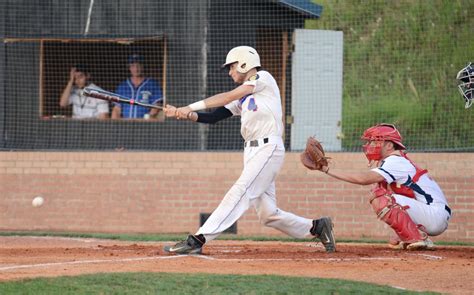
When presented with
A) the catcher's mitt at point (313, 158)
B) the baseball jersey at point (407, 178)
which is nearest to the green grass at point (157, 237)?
the baseball jersey at point (407, 178)

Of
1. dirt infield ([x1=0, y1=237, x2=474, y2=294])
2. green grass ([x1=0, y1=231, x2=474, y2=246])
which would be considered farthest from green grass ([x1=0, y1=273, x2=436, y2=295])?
green grass ([x1=0, y1=231, x2=474, y2=246])

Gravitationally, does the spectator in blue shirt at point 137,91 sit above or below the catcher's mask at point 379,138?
above

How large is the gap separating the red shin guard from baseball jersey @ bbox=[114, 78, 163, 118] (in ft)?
19.4

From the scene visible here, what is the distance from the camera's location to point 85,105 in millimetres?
15344

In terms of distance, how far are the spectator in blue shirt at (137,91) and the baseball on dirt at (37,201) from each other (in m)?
1.63

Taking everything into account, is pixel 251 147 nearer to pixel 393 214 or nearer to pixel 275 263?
pixel 275 263

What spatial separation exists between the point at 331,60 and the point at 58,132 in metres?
4.30

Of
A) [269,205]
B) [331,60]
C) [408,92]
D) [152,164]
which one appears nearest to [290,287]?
[269,205]

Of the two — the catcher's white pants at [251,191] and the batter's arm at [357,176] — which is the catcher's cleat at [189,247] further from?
the batter's arm at [357,176]

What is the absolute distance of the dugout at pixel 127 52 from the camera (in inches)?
582

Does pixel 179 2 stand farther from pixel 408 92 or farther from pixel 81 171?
pixel 408 92

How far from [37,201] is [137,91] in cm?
218

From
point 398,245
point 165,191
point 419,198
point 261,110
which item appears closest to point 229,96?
point 261,110

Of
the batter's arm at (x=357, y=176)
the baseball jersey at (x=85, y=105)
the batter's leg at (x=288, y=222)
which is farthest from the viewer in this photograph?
the baseball jersey at (x=85, y=105)
